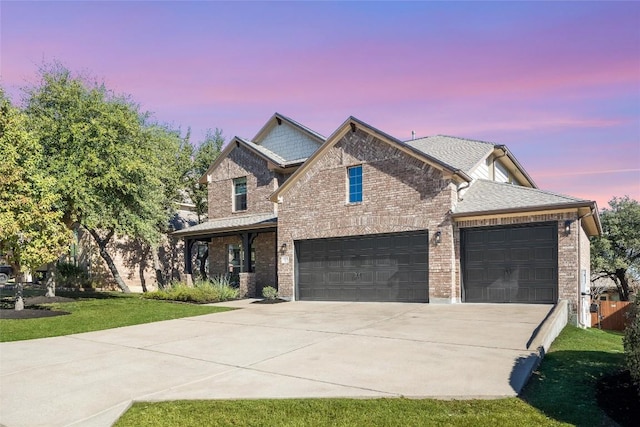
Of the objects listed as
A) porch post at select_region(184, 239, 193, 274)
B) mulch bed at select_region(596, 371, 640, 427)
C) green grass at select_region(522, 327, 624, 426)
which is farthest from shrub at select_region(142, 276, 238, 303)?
mulch bed at select_region(596, 371, 640, 427)

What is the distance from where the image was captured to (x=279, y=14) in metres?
13.6

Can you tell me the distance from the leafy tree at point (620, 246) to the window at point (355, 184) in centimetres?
2593

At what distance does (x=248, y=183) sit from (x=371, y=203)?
973 centimetres

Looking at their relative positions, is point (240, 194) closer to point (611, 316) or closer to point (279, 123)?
point (279, 123)

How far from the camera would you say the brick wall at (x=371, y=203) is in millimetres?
16203

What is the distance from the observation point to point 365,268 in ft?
59.6

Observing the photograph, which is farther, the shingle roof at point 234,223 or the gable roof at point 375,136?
the shingle roof at point 234,223

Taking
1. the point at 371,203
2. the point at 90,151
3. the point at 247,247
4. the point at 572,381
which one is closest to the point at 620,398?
the point at 572,381

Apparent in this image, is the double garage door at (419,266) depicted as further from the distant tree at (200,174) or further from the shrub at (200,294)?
the distant tree at (200,174)

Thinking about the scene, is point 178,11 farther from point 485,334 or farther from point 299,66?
point 485,334

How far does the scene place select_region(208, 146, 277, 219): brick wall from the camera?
2463 cm

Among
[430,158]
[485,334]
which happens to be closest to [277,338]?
[485,334]

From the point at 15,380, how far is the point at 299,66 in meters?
10.1

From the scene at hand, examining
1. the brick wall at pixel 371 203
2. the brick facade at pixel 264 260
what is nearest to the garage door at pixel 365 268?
the brick wall at pixel 371 203
